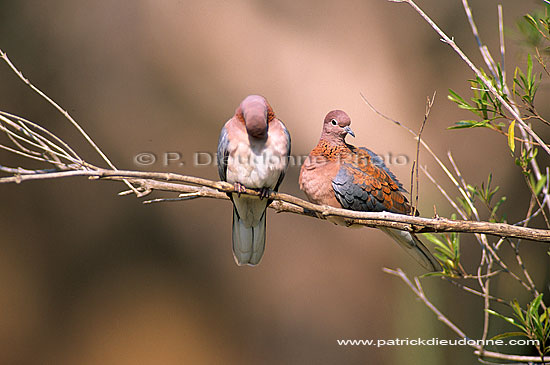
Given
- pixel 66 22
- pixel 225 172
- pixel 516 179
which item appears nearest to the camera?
pixel 225 172

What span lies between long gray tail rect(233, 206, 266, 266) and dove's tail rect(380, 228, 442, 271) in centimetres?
48

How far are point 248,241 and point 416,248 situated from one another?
0.64 metres

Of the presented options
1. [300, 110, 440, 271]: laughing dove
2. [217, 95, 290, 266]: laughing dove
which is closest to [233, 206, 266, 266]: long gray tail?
[217, 95, 290, 266]: laughing dove

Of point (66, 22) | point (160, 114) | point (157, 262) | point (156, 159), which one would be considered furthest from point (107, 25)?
point (157, 262)

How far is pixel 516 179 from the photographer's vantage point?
3.18 meters

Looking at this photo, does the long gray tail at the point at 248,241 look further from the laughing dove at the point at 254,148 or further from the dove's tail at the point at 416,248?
the dove's tail at the point at 416,248

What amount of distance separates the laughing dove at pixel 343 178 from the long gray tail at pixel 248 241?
0.36 m

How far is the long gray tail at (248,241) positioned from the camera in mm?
1950

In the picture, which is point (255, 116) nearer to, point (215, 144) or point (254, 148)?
point (254, 148)

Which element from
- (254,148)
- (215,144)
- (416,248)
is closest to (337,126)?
(254,148)

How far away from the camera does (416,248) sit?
1.88 m

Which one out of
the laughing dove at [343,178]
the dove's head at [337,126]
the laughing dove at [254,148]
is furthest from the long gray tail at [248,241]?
the dove's head at [337,126]

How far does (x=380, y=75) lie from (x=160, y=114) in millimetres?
1404

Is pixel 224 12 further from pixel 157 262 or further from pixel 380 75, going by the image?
pixel 157 262
